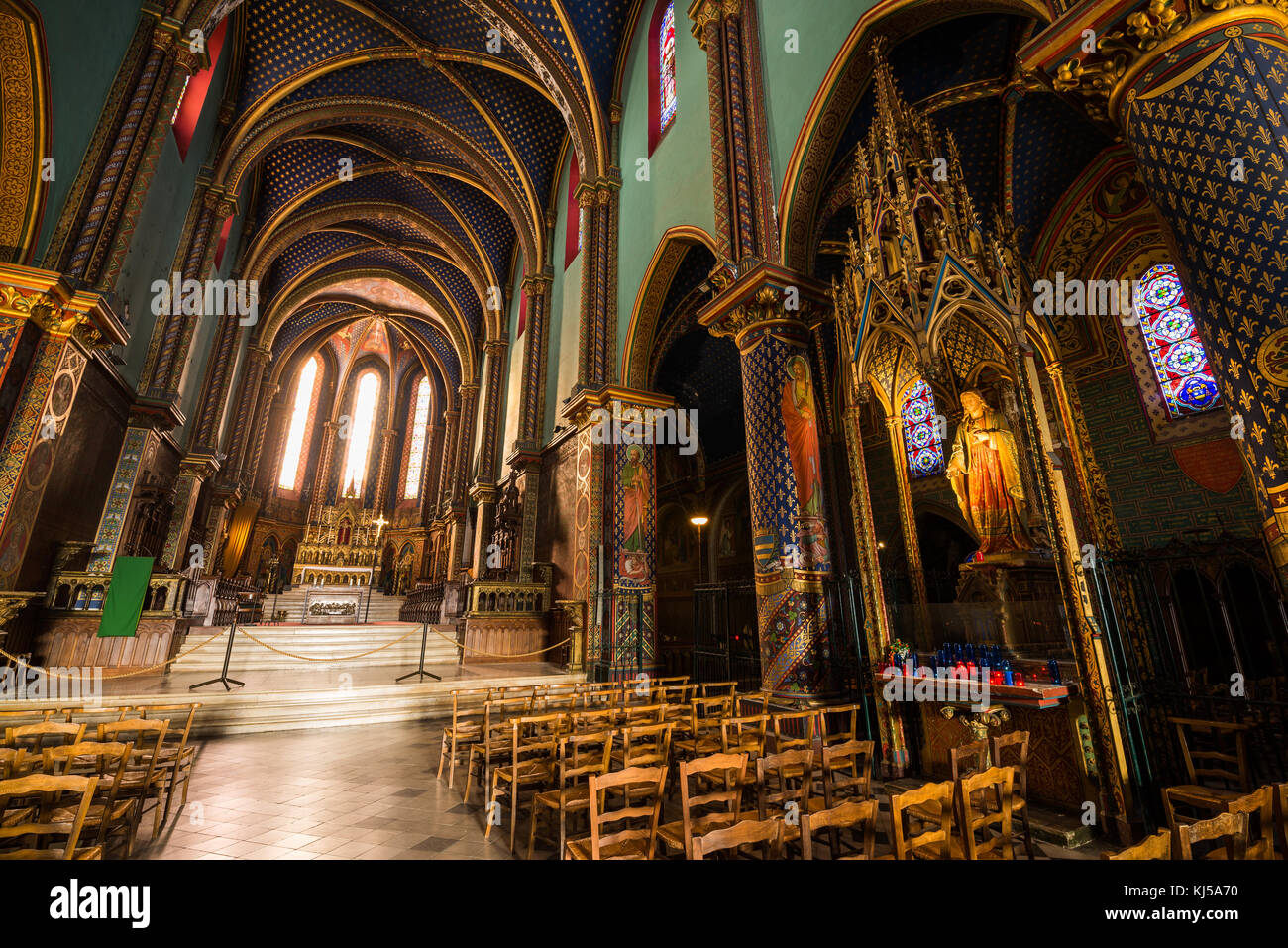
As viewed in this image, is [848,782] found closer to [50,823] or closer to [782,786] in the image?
[782,786]

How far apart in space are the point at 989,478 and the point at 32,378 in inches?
442

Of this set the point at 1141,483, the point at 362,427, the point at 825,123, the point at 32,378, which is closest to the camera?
the point at 32,378

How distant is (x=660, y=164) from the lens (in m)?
10.2

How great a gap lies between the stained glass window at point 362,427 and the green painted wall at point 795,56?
1026 inches

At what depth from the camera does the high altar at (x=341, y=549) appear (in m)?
17.5

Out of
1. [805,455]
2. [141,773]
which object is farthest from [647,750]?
[805,455]

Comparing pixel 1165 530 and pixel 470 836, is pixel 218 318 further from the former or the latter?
pixel 1165 530

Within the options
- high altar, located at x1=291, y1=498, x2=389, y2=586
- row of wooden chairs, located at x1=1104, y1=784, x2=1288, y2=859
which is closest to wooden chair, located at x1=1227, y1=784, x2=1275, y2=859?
row of wooden chairs, located at x1=1104, y1=784, x2=1288, y2=859

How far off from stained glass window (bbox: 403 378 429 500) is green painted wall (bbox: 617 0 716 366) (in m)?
20.2

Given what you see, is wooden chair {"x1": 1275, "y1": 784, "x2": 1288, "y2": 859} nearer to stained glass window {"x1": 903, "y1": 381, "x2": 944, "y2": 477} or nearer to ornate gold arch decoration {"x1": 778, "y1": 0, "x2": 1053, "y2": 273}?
ornate gold arch decoration {"x1": 778, "y1": 0, "x2": 1053, "y2": 273}

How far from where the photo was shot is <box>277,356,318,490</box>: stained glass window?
87.4 ft

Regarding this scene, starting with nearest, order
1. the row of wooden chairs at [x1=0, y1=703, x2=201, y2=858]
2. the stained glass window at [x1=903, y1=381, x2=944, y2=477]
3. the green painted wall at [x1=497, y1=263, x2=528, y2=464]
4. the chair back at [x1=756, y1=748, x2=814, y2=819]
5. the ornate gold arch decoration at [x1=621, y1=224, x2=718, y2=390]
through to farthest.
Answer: the row of wooden chairs at [x1=0, y1=703, x2=201, y2=858]
the chair back at [x1=756, y1=748, x2=814, y2=819]
the ornate gold arch decoration at [x1=621, y1=224, x2=718, y2=390]
the stained glass window at [x1=903, y1=381, x2=944, y2=477]
the green painted wall at [x1=497, y1=263, x2=528, y2=464]

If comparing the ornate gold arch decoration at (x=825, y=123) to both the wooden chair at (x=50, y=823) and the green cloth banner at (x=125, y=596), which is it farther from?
the green cloth banner at (x=125, y=596)

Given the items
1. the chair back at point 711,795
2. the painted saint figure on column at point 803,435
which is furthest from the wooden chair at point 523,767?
the painted saint figure on column at point 803,435
